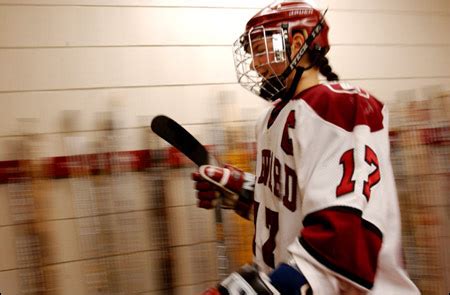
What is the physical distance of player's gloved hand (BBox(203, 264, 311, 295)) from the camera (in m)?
0.72

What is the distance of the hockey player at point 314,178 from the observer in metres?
0.73

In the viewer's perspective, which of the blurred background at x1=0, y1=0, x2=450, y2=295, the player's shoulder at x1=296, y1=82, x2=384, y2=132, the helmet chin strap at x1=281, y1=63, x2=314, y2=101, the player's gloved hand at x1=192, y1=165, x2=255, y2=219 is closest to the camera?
the player's shoulder at x1=296, y1=82, x2=384, y2=132

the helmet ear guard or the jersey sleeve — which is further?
the helmet ear guard

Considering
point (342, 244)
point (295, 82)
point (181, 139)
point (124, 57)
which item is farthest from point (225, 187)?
point (124, 57)

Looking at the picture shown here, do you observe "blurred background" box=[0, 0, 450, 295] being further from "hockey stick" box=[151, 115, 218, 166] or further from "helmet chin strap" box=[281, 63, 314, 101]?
"helmet chin strap" box=[281, 63, 314, 101]

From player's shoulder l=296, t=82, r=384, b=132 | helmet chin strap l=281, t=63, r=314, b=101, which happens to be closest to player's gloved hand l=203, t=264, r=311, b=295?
player's shoulder l=296, t=82, r=384, b=132

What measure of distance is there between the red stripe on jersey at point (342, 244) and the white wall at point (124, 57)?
1.00 metres

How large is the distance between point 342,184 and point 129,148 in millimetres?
984

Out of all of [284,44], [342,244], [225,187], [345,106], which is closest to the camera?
[342,244]

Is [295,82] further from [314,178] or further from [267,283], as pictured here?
[267,283]

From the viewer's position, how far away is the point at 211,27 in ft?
5.53

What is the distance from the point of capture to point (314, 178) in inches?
31.2

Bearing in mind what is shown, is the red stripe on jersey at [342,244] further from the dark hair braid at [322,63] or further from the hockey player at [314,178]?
the dark hair braid at [322,63]

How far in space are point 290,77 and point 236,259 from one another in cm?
85
